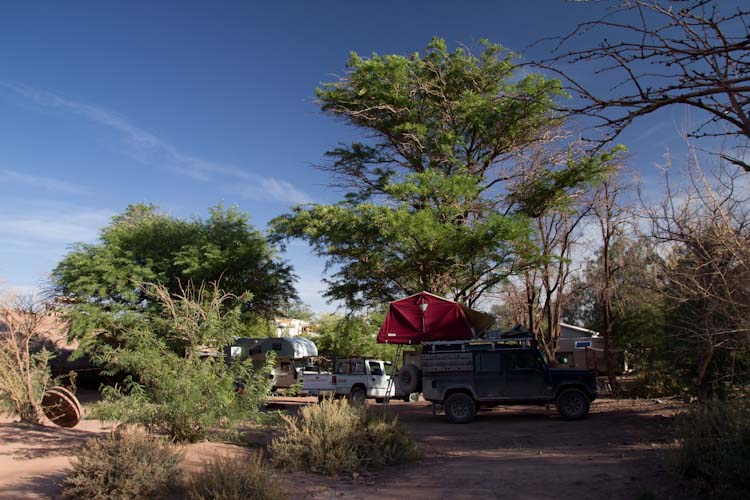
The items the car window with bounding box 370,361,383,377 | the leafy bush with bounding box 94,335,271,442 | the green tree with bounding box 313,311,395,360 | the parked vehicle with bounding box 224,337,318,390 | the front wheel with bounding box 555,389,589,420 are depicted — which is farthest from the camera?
the green tree with bounding box 313,311,395,360

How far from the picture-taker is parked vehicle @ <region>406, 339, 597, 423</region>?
48.9 ft

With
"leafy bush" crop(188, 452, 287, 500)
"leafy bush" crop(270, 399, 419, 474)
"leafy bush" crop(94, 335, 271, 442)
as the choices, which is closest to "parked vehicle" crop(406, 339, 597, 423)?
"leafy bush" crop(270, 399, 419, 474)

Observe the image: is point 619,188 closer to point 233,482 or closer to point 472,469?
point 472,469

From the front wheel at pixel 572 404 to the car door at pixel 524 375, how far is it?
517 millimetres

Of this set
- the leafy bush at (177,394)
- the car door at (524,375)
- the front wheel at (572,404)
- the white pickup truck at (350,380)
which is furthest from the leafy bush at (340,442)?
the white pickup truck at (350,380)

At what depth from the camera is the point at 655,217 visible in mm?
7570

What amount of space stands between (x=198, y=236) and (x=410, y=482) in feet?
69.2

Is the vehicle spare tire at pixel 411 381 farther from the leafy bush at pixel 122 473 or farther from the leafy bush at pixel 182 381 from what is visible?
the leafy bush at pixel 122 473

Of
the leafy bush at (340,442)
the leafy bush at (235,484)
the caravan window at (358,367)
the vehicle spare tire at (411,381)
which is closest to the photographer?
the leafy bush at (235,484)

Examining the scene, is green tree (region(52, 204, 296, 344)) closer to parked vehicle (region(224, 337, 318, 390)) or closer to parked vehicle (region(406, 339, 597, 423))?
parked vehicle (region(224, 337, 318, 390))

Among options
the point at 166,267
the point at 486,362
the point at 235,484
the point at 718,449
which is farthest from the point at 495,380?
the point at 166,267

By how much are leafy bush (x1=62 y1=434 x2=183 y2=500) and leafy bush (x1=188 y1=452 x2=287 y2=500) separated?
0.52m

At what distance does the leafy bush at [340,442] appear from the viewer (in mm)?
8695

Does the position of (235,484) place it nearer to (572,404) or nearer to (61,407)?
(61,407)
